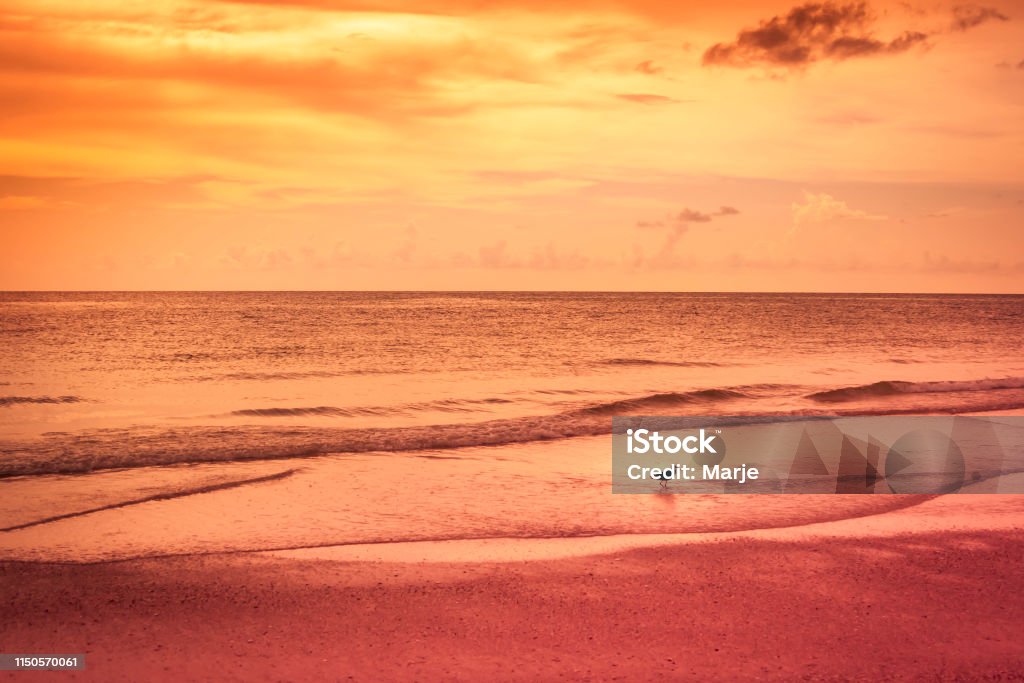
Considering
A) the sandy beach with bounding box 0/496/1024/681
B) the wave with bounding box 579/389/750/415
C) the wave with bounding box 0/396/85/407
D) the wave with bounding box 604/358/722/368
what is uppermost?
the wave with bounding box 604/358/722/368

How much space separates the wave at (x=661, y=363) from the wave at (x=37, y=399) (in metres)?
21.4

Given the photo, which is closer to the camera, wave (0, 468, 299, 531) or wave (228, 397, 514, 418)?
wave (0, 468, 299, 531)

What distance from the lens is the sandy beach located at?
6.39 m

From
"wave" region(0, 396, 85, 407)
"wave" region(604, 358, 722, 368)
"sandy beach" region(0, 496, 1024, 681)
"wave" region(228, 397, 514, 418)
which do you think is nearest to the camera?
"sandy beach" region(0, 496, 1024, 681)

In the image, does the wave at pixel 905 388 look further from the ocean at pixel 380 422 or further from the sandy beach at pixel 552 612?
the sandy beach at pixel 552 612

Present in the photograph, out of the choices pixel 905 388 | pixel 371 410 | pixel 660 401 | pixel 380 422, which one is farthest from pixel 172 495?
pixel 905 388

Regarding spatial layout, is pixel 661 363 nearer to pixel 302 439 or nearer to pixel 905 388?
pixel 905 388

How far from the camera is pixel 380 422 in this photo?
66.0ft

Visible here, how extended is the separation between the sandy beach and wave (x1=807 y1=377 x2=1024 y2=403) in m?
16.2

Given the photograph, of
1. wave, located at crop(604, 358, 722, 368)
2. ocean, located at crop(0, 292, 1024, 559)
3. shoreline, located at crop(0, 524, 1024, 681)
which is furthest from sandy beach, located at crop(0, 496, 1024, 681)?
wave, located at crop(604, 358, 722, 368)

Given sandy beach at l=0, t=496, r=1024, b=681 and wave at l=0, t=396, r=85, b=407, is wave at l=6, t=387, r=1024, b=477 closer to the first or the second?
wave at l=0, t=396, r=85, b=407

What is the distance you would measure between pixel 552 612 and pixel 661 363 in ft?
100

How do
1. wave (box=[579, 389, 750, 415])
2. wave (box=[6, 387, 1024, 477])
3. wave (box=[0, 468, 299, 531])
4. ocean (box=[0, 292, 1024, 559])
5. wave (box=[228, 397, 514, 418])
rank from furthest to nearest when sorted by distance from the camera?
wave (box=[579, 389, 750, 415])
wave (box=[228, 397, 514, 418])
wave (box=[6, 387, 1024, 477])
ocean (box=[0, 292, 1024, 559])
wave (box=[0, 468, 299, 531])

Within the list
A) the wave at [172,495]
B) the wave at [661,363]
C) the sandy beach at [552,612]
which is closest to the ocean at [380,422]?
the wave at [172,495]
